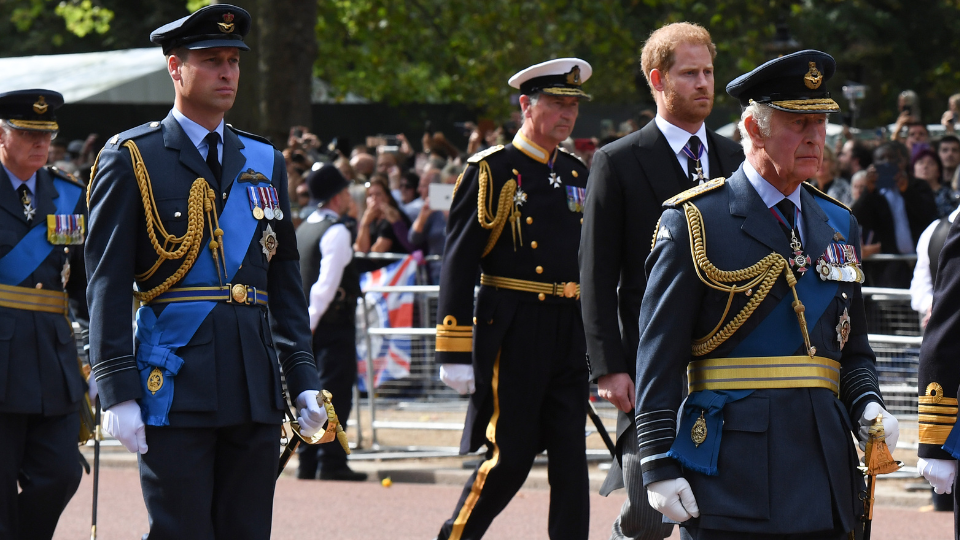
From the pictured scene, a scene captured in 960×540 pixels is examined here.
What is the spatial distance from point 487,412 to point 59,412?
191 cm

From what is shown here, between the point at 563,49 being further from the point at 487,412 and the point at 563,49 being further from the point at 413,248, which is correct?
the point at 487,412

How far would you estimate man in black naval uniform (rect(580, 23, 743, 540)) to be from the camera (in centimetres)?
543

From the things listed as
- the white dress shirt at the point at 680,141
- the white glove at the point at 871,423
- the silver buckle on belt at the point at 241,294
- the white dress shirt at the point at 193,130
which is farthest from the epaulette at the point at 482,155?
the white glove at the point at 871,423

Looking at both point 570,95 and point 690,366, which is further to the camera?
point 570,95

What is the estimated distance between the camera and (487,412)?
22.0 feet

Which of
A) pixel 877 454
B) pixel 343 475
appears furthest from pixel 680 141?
pixel 343 475

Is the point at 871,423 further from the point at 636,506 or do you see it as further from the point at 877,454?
the point at 636,506

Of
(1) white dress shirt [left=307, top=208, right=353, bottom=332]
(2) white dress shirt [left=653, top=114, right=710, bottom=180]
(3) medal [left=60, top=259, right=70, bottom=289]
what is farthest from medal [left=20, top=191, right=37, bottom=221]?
(1) white dress shirt [left=307, top=208, right=353, bottom=332]

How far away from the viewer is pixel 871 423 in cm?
406

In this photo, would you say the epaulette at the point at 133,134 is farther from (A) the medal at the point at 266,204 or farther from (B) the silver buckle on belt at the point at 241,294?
(B) the silver buckle on belt at the point at 241,294

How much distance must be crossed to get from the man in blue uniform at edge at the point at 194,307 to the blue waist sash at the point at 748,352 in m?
1.38

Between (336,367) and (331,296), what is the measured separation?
590mm

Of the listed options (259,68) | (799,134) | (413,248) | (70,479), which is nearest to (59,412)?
(70,479)

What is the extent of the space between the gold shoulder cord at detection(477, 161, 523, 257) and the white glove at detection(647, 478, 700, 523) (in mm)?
2911
